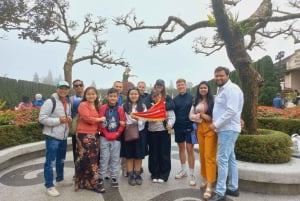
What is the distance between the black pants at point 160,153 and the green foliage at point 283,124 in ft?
15.8

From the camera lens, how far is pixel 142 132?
4918mm

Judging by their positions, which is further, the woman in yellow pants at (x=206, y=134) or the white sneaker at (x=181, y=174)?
the white sneaker at (x=181, y=174)

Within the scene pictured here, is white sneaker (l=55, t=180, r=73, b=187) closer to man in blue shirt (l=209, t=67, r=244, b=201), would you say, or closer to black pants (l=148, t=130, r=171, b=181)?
black pants (l=148, t=130, r=171, b=181)

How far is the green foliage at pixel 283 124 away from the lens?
8.14 m

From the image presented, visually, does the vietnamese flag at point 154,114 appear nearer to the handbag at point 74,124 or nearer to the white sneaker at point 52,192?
the handbag at point 74,124

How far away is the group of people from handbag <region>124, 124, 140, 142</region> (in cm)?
6

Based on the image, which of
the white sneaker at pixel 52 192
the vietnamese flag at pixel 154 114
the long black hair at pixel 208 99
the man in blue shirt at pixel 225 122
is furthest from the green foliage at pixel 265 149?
the white sneaker at pixel 52 192

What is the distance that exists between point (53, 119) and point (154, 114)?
5.10 ft

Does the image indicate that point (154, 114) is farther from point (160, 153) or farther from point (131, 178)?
point (131, 178)

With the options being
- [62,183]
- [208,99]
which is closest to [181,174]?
[208,99]

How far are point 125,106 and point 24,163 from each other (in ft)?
10.2

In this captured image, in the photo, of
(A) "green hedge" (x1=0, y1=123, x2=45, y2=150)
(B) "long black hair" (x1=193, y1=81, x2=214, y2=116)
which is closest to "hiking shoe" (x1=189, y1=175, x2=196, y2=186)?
(B) "long black hair" (x1=193, y1=81, x2=214, y2=116)

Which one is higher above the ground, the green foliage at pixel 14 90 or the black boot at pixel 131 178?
the green foliage at pixel 14 90

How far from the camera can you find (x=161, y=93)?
501 centimetres
